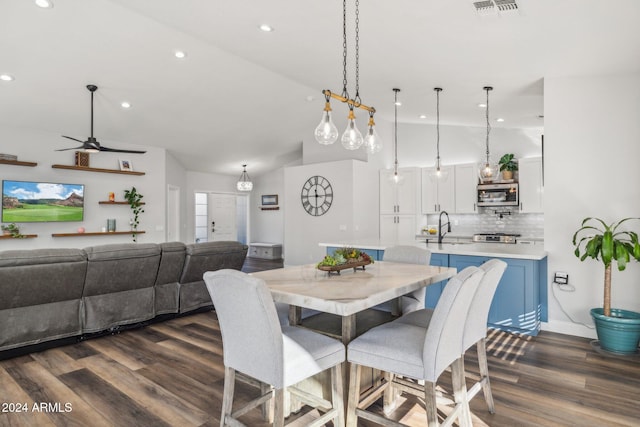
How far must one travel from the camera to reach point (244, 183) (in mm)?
10125

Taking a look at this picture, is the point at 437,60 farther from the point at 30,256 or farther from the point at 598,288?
the point at 30,256

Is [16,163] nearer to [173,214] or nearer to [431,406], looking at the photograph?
[173,214]

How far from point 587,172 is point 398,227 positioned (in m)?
3.78

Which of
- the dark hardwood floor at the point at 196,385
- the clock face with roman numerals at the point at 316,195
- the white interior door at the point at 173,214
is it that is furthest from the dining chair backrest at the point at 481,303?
the white interior door at the point at 173,214

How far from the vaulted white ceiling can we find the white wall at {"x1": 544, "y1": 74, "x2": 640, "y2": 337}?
231mm

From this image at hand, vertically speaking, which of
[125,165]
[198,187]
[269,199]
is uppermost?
[125,165]

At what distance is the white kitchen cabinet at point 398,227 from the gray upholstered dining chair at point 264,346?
5230 mm

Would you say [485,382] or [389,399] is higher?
[485,382]

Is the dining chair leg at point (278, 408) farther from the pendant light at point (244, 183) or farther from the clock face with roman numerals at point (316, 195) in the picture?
the pendant light at point (244, 183)

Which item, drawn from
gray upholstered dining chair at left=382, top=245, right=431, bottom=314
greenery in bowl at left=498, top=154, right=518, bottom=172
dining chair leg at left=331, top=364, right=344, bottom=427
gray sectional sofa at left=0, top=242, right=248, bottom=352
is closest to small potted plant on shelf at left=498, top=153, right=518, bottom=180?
greenery in bowl at left=498, top=154, right=518, bottom=172

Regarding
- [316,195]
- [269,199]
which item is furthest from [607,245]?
[269,199]

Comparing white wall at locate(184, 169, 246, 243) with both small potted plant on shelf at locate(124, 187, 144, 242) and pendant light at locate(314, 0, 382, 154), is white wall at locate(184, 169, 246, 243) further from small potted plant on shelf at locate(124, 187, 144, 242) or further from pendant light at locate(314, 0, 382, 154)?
pendant light at locate(314, 0, 382, 154)

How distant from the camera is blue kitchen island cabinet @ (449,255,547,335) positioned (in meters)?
3.82

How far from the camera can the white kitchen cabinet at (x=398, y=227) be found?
716 centimetres
